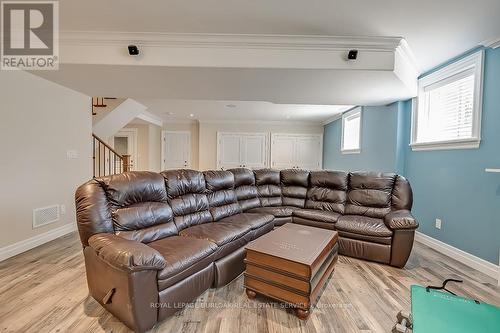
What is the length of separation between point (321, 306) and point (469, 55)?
3.44m

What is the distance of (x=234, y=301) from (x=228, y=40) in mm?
2719

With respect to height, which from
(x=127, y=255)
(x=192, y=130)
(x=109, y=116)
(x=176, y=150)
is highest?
(x=192, y=130)

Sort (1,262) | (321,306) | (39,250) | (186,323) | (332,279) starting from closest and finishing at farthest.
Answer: (186,323) < (321,306) < (332,279) < (1,262) < (39,250)

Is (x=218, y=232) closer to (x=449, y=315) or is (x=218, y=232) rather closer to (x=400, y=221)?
(x=449, y=315)

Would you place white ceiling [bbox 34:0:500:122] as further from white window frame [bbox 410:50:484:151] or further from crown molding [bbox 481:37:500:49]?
white window frame [bbox 410:50:484:151]

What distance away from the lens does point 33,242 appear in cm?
298

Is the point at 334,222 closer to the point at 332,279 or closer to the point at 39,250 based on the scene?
the point at 332,279

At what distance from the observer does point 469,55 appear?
2.80 metres

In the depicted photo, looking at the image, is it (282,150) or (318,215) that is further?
(282,150)

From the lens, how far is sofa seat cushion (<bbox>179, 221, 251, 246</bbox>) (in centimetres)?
214

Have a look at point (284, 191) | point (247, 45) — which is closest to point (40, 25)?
point (247, 45)

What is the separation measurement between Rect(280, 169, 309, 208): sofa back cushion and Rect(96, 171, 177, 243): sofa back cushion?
2.10 m

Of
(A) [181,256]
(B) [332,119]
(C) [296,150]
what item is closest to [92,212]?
(A) [181,256]

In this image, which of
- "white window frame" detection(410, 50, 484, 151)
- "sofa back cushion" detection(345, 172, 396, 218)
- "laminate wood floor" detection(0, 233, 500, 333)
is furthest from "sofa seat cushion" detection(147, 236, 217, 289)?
"white window frame" detection(410, 50, 484, 151)
